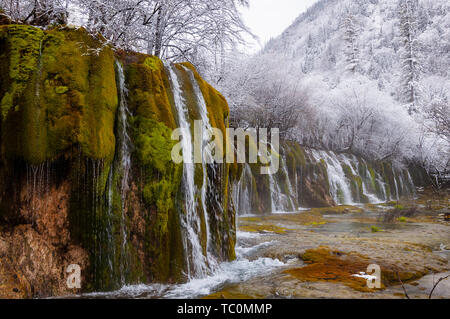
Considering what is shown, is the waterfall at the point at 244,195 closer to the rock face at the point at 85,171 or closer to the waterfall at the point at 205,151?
the waterfall at the point at 205,151

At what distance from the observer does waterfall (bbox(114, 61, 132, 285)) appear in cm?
409

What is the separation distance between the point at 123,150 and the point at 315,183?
15.6m

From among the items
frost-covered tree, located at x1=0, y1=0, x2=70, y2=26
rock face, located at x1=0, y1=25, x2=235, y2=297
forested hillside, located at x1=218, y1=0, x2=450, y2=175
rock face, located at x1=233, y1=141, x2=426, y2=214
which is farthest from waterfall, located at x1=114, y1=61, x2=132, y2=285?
forested hillside, located at x1=218, y1=0, x2=450, y2=175

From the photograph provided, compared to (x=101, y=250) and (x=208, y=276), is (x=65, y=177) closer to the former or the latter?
(x=101, y=250)

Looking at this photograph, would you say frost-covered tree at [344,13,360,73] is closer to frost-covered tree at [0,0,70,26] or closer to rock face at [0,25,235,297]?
frost-covered tree at [0,0,70,26]

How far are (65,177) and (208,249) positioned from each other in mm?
2781

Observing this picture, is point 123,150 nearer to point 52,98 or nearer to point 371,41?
point 52,98

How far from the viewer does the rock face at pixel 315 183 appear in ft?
48.1

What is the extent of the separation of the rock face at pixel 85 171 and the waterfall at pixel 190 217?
3cm

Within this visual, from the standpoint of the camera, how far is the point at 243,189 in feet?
45.9

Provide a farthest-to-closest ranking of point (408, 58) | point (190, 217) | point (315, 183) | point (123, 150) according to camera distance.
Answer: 1. point (408, 58)
2. point (315, 183)
3. point (190, 217)
4. point (123, 150)

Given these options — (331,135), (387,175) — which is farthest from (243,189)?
(387,175)

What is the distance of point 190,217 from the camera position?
16.3 feet

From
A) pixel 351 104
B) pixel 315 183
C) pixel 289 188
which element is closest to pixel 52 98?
pixel 289 188
